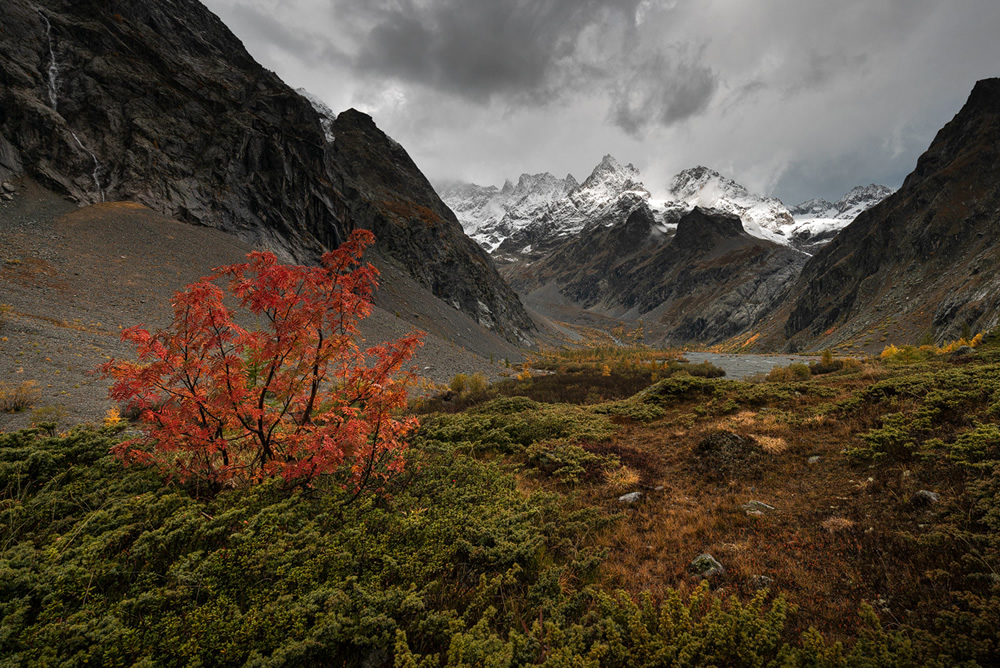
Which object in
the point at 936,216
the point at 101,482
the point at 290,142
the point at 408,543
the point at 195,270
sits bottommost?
the point at 408,543

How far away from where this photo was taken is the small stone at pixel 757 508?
631 centimetres

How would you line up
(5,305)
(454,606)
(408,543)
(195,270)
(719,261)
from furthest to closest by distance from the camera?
(719,261)
(195,270)
(5,305)
(408,543)
(454,606)

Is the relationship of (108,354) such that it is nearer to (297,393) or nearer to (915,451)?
(297,393)

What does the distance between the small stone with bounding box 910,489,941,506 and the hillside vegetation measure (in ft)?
0.07

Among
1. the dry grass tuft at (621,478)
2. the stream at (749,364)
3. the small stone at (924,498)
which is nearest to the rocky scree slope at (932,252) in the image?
the stream at (749,364)

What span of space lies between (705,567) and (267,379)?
658 cm

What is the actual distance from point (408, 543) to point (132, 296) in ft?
98.2

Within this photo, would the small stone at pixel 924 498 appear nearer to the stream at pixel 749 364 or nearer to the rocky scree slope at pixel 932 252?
the stream at pixel 749 364

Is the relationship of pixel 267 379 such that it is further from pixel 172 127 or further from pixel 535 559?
pixel 172 127

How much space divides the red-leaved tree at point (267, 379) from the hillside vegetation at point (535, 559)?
1.80ft

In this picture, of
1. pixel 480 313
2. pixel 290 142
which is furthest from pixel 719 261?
pixel 290 142

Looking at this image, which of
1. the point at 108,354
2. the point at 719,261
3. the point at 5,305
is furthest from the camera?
the point at 719,261

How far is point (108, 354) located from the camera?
15.4 m

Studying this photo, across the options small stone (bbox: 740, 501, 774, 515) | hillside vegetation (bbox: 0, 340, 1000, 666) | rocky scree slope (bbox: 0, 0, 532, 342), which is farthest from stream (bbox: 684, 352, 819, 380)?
rocky scree slope (bbox: 0, 0, 532, 342)
